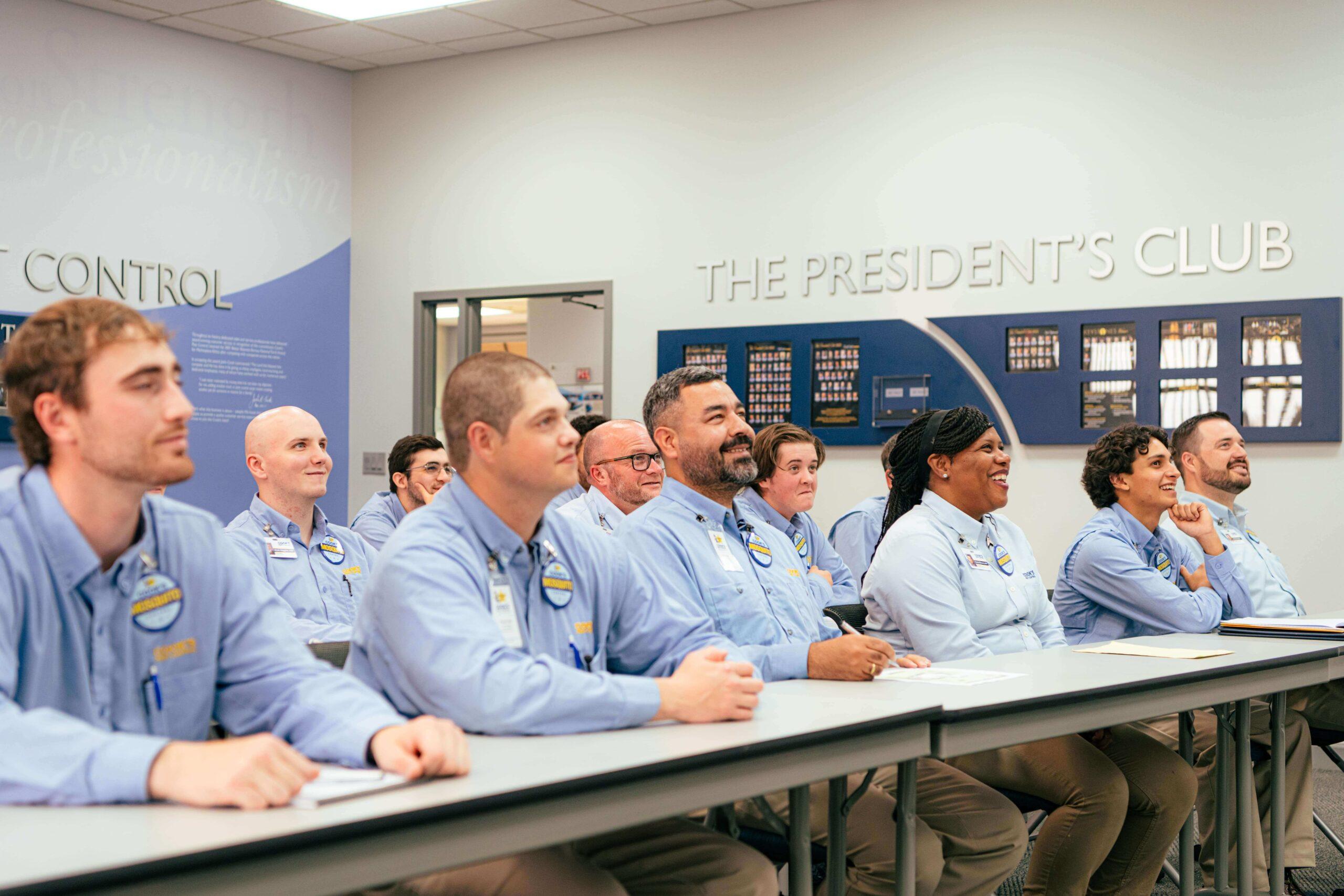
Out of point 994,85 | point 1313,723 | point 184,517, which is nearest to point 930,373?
point 994,85

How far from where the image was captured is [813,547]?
5523mm

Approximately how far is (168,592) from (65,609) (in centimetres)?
15

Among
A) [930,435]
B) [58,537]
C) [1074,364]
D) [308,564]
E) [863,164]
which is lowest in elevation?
[308,564]

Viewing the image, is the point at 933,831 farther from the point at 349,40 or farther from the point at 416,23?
the point at 349,40

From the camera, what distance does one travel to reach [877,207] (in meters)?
6.66

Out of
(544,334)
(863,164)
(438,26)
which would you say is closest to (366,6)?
(438,26)

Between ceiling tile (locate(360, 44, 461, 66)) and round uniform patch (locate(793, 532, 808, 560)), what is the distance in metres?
4.04

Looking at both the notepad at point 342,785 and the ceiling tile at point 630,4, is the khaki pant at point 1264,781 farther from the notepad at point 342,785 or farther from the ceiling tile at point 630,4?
the ceiling tile at point 630,4

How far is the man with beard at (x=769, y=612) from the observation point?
2725 millimetres

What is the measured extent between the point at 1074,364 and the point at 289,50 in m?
4.78

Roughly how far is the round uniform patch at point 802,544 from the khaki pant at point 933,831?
2.20 metres

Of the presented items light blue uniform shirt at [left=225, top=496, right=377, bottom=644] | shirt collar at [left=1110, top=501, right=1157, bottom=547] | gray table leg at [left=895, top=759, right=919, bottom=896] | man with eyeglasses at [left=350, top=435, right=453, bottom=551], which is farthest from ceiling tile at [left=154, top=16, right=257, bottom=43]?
gray table leg at [left=895, top=759, right=919, bottom=896]

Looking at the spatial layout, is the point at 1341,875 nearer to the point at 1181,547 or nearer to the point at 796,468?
the point at 1181,547

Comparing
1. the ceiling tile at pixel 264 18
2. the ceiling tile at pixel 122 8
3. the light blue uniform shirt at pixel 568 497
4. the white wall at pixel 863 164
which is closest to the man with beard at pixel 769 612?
the light blue uniform shirt at pixel 568 497
